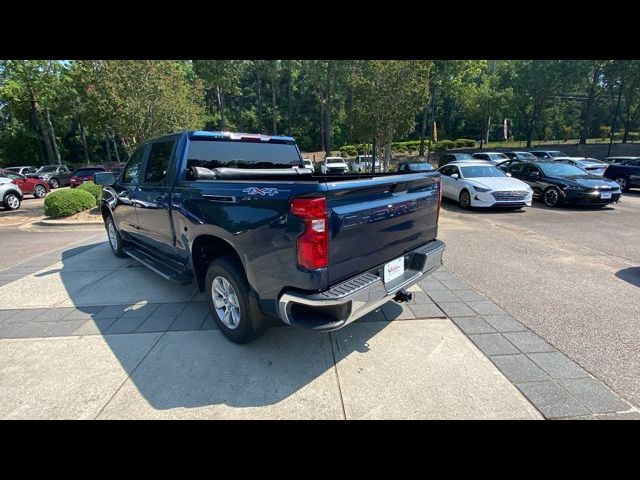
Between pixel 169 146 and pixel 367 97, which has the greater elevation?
pixel 367 97

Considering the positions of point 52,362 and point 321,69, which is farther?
point 321,69

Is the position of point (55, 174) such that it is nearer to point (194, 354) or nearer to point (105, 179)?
point (105, 179)

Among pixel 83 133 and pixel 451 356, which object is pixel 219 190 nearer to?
pixel 451 356

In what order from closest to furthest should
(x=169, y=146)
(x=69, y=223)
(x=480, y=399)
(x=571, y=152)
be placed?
1. (x=480, y=399)
2. (x=169, y=146)
3. (x=69, y=223)
4. (x=571, y=152)

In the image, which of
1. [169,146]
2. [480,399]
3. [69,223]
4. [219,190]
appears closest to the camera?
[480,399]

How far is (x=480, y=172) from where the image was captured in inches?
430

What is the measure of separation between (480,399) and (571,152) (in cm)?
4025

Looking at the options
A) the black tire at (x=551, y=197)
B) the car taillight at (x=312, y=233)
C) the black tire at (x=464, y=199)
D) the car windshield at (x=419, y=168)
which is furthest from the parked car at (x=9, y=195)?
the black tire at (x=551, y=197)

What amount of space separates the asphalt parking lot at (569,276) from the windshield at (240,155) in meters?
3.10

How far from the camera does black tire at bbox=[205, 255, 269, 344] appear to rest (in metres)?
2.85

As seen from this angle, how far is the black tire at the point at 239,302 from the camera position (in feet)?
9.35

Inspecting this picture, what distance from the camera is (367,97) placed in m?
14.4
